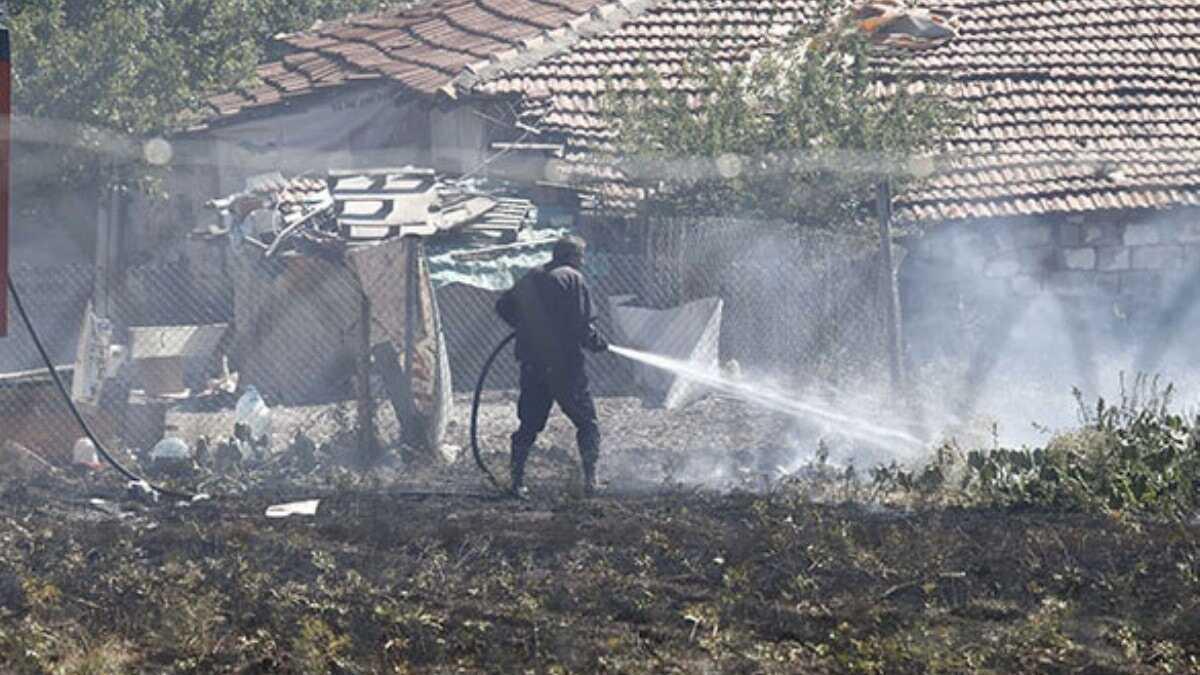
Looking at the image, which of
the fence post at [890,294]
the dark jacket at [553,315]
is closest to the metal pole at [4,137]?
the dark jacket at [553,315]

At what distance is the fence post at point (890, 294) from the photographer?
14.9m

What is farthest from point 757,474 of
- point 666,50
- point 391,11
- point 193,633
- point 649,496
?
point 391,11

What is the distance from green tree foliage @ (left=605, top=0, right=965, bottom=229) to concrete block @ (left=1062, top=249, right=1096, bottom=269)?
3.00 metres

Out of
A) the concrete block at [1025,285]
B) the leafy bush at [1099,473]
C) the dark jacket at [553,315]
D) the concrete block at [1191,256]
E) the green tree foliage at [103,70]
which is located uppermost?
the green tree foliage at [103,70]

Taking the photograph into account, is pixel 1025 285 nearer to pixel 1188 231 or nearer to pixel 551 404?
pixel 1188 231

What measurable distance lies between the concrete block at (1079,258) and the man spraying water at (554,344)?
9834 millimetres

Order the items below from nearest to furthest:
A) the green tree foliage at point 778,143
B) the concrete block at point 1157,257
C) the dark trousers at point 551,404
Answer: the dark trousers at point 551,404 < the green tree foliage at point 778,143 < the concrete block at point 1157,257

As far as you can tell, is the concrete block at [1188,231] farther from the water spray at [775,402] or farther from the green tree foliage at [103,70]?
the green tree foliage at [103,70]

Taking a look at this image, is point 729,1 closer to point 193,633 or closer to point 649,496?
point 649,496

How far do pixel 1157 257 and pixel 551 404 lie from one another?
10.9 m

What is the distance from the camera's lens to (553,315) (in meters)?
11.9

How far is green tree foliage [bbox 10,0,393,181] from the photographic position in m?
22.0

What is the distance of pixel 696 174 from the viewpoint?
17672 mm

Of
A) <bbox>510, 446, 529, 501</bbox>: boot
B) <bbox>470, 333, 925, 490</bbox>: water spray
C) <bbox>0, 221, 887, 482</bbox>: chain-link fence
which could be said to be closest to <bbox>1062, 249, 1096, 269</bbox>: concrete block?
<bbox>0, 221, 887, 482</bbox>: chain-link fence
